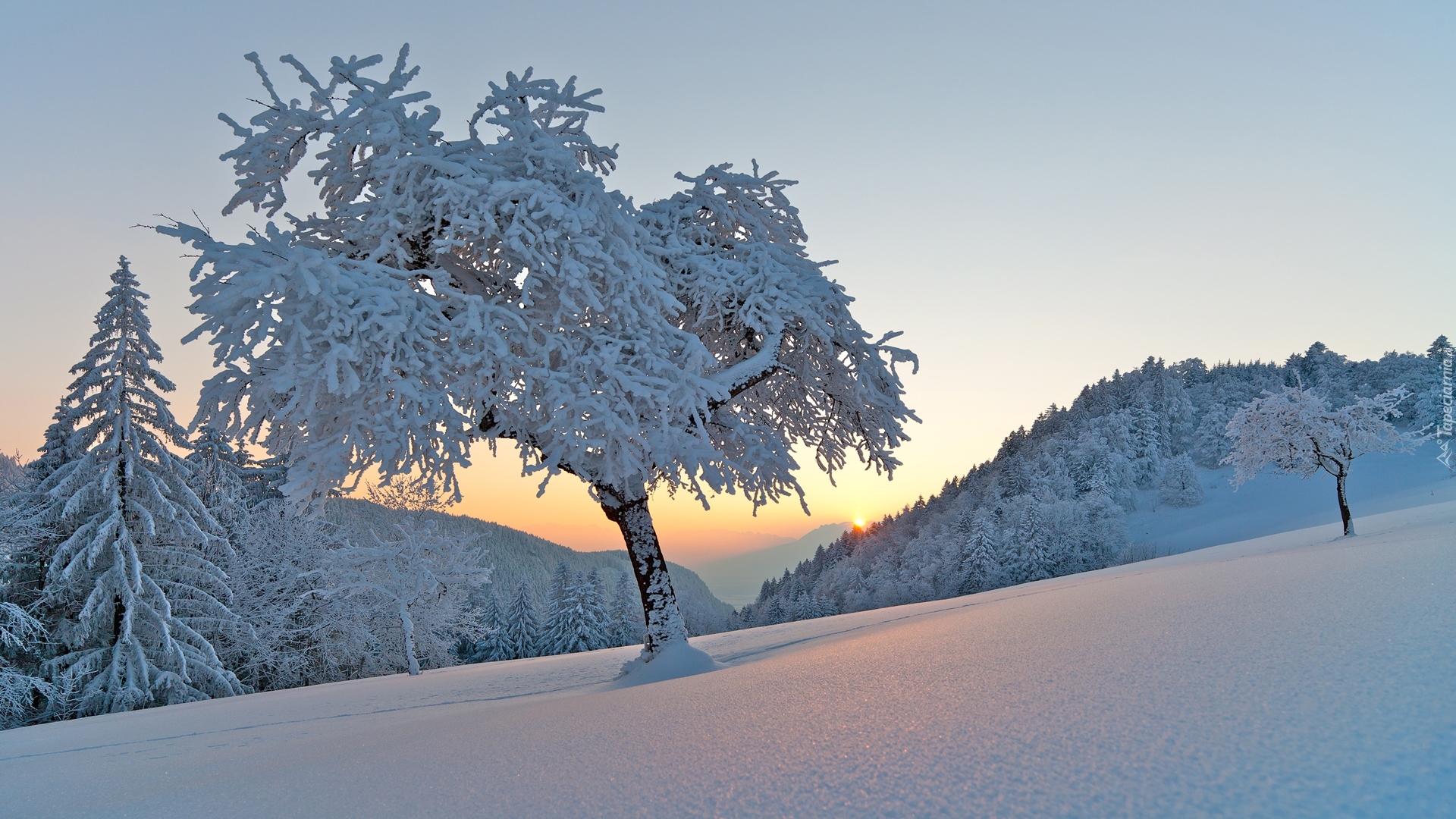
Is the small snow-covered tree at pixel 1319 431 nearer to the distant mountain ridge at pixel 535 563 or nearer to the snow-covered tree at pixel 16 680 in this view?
the snow-covered tree at pixel 16 680

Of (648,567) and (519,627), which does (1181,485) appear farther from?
(648,567)

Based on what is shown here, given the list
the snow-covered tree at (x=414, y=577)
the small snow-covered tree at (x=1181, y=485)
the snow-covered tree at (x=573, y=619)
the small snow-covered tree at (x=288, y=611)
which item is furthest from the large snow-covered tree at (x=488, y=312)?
the small snow-covered tree at (x=1181, y=485)

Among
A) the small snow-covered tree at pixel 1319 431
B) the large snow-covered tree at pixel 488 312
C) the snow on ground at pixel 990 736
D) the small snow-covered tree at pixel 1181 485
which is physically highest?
the large snow-covered tree at pixel 488 312

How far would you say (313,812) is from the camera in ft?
8.93

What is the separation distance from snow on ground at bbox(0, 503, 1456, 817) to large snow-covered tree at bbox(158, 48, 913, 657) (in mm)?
2944

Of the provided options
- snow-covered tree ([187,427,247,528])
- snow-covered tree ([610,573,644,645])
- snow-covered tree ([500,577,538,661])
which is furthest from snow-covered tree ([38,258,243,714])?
snow-covered tree ([610,573,644,645])

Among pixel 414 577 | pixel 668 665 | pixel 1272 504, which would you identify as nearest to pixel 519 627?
pixel 414 577

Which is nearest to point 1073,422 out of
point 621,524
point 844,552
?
point 844,552

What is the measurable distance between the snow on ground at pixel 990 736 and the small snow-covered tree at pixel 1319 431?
2336cm

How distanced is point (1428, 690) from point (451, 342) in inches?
282

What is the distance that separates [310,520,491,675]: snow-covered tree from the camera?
20.8m

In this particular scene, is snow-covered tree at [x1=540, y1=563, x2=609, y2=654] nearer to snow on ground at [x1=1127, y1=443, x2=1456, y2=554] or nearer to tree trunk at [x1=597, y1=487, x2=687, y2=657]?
tree trunk at [x1=597, y1=487, x2=687, y2=657]

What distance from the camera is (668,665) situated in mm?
8055

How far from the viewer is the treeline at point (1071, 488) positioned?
57500mm
